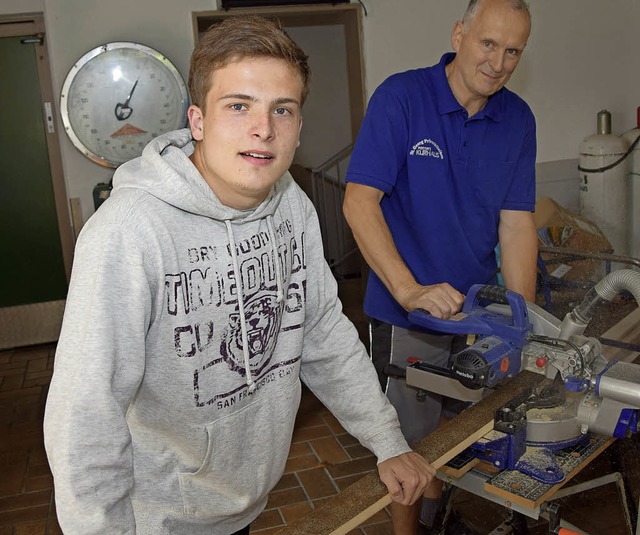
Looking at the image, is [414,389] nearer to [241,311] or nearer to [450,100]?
[450,100]

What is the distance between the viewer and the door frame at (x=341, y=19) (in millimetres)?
4117

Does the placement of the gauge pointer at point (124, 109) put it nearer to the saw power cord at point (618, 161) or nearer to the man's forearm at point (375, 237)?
the man's forearm at point (375, 237)

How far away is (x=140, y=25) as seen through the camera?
4.02 metres

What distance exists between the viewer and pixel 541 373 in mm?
1611

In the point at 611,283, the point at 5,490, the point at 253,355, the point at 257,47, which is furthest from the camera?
the point at 5,490

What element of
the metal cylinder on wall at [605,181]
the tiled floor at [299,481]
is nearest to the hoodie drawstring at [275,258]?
the tiled floor at [299,481]

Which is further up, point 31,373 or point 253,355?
point 253,355

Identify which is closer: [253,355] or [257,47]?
[257,47]

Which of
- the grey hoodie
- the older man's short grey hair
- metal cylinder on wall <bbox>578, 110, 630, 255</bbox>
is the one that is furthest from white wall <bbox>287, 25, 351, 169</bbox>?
the grey hoodie

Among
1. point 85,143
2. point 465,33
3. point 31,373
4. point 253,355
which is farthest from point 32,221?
point 253,355

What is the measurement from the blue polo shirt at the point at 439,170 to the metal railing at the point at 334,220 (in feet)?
14.1

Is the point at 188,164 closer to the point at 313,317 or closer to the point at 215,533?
the point at 313,317

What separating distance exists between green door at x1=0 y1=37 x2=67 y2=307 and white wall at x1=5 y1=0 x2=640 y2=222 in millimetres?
441

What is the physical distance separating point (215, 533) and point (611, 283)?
96 cm
